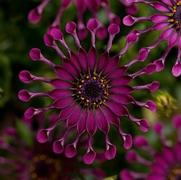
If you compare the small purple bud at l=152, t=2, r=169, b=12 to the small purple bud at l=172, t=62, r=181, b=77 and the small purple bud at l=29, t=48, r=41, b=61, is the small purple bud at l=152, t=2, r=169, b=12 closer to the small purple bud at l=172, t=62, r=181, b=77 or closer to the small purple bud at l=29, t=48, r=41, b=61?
the small purple bud at l=172, t=62, r=181, b=77

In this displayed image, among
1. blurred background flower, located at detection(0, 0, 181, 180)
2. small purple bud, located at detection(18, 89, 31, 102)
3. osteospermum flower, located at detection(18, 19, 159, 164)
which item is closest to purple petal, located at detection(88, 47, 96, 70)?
osteospermum flower, located at detection(18, 19, 159, 164)

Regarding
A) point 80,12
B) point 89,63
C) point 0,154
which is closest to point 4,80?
point 0,154

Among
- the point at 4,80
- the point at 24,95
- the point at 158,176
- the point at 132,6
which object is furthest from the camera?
the point at 4,80

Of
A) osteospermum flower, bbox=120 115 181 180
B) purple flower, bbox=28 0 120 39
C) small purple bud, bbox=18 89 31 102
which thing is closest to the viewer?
small purple bud, bbox=18 89 31 102

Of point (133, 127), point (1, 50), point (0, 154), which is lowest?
point (0, 154)

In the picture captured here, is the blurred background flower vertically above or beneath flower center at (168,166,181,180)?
above

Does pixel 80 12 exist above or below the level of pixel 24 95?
above

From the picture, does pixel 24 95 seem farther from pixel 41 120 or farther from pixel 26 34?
pixel 26 34

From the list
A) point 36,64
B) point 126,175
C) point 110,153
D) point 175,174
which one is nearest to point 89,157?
point 110,153

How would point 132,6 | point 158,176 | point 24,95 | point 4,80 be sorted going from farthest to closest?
1. point 4,80
2. point 158,176
3. point 132,6
4. point 24,95

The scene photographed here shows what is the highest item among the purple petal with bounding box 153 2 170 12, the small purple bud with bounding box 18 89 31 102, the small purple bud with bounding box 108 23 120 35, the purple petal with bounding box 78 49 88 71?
the purple petal with bounding box 153 2 170 12
